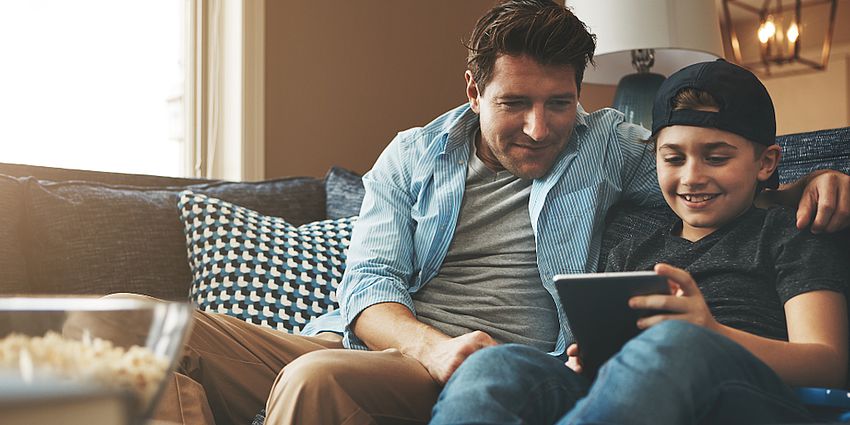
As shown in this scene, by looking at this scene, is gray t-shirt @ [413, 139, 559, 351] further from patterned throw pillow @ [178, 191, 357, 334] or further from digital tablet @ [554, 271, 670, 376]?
digital tablet @ [554, 271, 670, 376]

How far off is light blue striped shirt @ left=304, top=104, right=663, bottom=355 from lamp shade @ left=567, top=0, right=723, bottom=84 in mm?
812

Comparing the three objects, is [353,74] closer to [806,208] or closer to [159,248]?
[159,248]

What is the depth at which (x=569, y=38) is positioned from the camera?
171cm

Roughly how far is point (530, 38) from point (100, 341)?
46.5 inches

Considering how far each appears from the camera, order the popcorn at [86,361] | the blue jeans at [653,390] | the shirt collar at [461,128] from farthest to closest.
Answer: the shirt collar at [461,128]
the blue jeans at [653,390]
the popcorn at [86,361]

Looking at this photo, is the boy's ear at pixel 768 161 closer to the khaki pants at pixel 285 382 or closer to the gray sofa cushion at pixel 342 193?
the khaki pants at pixel 285 382

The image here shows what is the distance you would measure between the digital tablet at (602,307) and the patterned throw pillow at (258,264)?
2.95 feet

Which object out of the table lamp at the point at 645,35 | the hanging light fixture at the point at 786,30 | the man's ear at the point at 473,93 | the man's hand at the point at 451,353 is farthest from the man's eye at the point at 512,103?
the hanging light fixture at the point at 786,30

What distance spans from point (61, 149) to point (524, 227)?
1.53 metres

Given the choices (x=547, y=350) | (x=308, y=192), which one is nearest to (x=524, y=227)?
(x=547, y=350)

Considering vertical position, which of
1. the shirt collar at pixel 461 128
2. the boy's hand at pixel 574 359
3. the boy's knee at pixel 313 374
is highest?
the shirt collar at pixel 461 128

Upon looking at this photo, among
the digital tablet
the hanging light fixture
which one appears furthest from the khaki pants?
the hanging light fixture

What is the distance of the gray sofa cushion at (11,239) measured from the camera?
1.92 meters

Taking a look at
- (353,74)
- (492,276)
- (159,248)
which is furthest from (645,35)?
(159,248)
